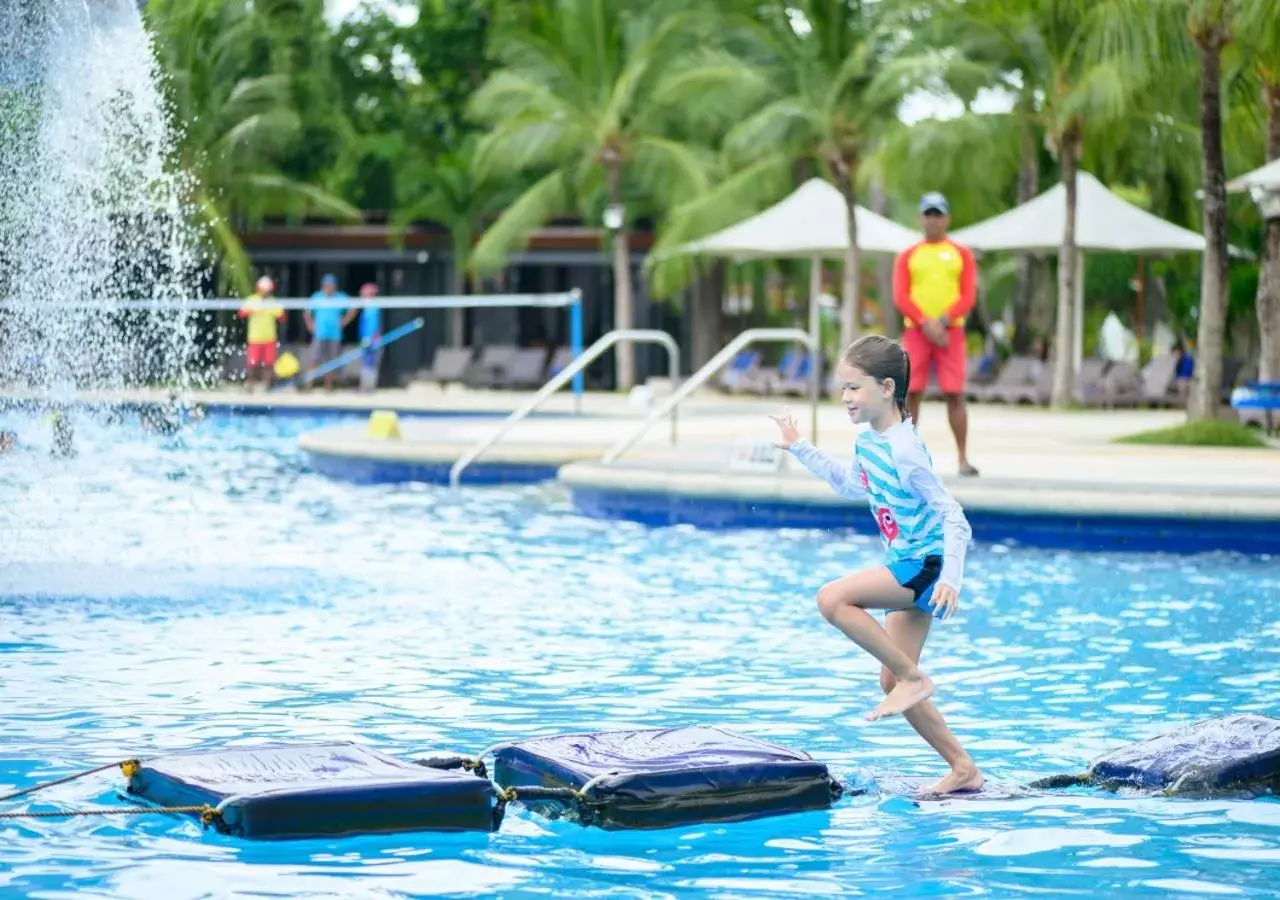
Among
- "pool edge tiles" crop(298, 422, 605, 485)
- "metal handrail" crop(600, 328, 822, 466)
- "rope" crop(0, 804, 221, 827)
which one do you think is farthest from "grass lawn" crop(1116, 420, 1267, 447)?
"rope" crop(0, 804, 221, 827)

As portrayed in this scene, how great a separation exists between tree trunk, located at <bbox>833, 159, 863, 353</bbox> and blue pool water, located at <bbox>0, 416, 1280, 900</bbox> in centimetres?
1250

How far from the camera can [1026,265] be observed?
113 feet

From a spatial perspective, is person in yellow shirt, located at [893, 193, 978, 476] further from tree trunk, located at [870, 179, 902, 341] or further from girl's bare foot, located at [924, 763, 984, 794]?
tree trunk, located at [870, 179, 902, 341]

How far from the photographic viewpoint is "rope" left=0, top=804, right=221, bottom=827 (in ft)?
18.5

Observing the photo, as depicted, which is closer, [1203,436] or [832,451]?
[832,451]

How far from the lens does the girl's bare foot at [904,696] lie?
241 inches

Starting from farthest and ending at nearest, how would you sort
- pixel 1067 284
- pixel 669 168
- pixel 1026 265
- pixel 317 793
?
pixel 1026 265, pixel 669 168, pixel 1067 284, pixel 317 793

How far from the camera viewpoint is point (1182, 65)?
19.7 metres

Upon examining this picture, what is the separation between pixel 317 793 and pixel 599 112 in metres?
28.0

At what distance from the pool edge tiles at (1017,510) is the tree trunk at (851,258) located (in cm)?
1387

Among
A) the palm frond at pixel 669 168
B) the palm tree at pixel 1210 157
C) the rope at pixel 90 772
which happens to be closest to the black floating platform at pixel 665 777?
the rope at pixel 90 772

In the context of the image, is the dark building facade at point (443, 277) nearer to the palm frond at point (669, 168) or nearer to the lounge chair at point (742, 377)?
A: the palm frond at point (669, 168)

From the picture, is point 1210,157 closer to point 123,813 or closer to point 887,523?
point 887,523

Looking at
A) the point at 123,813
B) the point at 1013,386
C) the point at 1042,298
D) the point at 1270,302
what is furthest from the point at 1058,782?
the point at 1042,298
